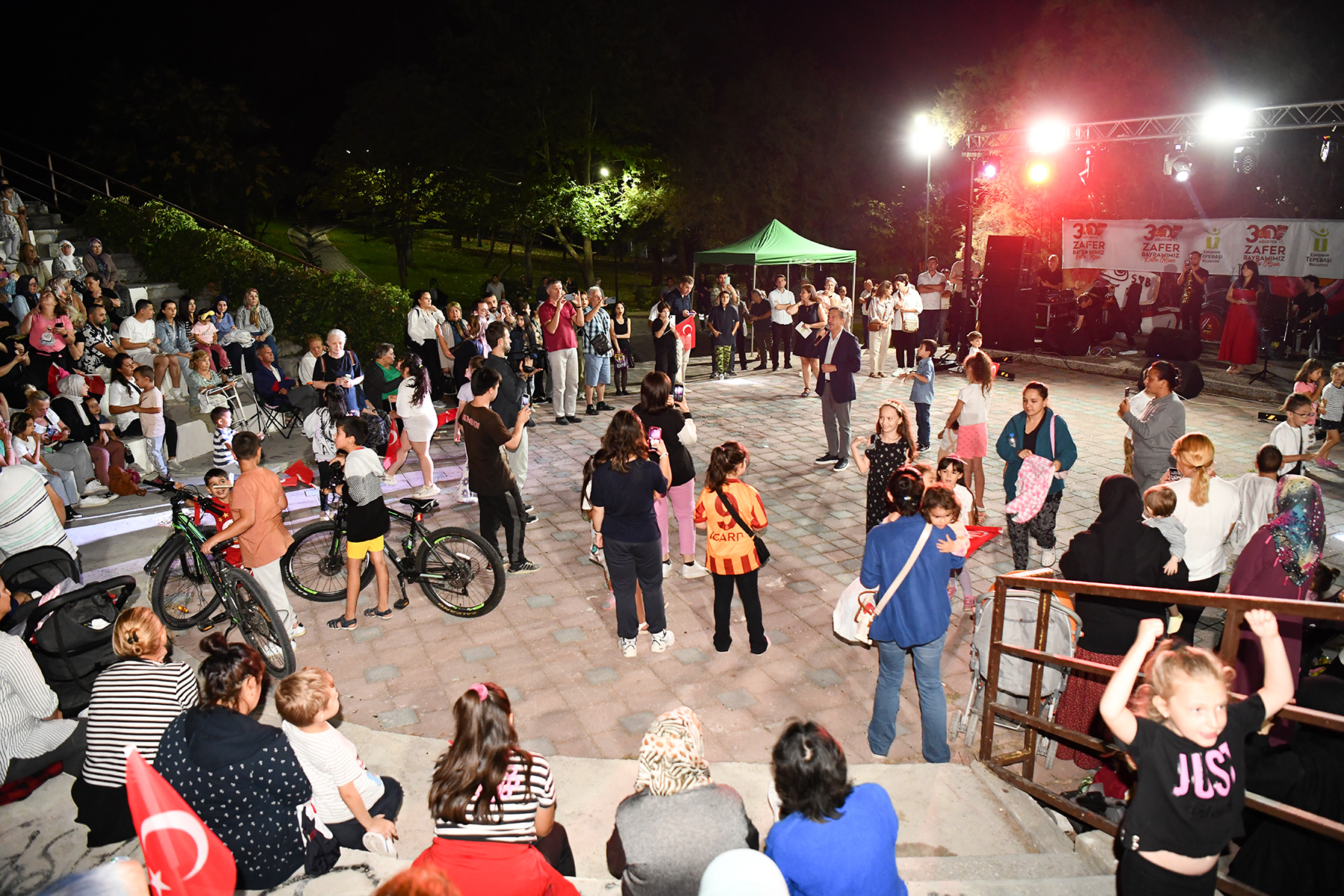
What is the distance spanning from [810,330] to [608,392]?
3662 mm

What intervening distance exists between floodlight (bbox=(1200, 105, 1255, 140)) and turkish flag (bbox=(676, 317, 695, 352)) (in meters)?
9.27

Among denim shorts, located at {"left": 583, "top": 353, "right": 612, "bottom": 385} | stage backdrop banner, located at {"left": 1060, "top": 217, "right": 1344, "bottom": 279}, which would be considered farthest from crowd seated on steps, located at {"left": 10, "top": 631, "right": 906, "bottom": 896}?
stage backdrop banner, located at {"left": 1060, "top": 217, "right": 1344, "bottom": 279}

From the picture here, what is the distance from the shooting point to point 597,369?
12898 millimetres

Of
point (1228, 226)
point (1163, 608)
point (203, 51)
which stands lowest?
point (1163, 608)

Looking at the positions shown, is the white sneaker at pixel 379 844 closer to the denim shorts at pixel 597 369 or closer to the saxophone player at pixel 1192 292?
the denim shorts at pixel 597 369

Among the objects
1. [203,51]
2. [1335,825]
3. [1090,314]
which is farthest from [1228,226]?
[203,51]

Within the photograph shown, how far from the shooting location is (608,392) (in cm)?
1489

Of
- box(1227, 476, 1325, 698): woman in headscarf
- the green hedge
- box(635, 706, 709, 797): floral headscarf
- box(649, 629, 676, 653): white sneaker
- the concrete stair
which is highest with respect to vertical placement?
the green hedge

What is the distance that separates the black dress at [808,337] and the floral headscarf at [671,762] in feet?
32.2

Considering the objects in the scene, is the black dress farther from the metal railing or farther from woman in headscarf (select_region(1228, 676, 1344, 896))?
woman in headscarf (select_region(1228, 676, 1344, 896))

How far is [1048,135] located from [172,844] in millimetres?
17882

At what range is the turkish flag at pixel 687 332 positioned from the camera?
581 inches

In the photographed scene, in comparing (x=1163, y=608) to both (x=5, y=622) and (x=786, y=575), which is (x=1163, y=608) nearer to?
(x=786, y=575)

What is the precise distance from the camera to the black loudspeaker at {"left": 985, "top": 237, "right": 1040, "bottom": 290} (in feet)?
60.3
